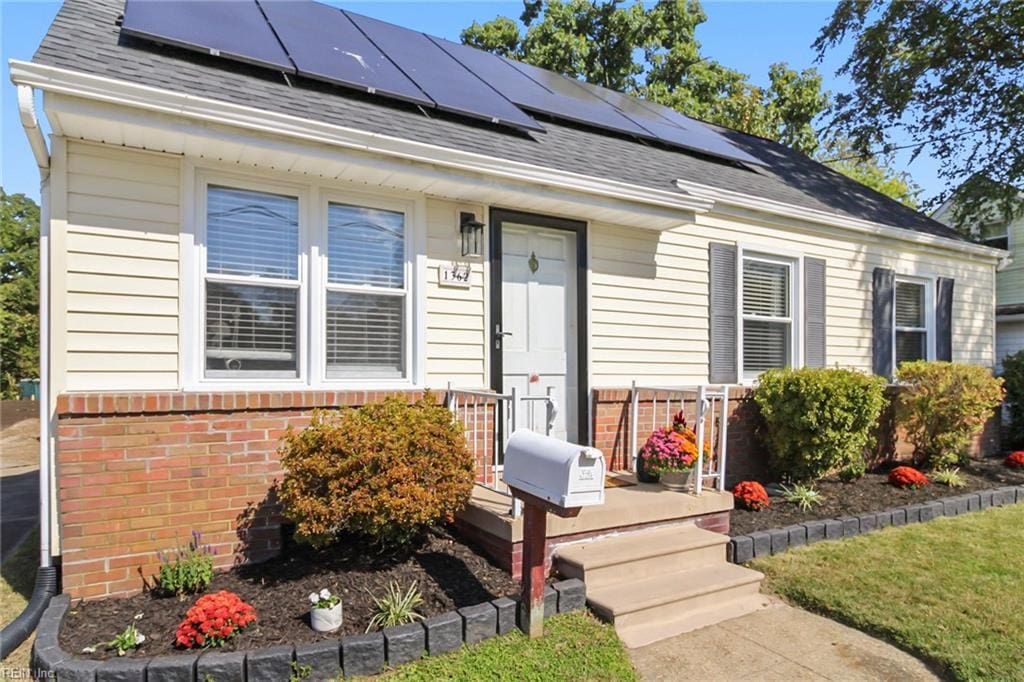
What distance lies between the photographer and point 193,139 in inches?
149

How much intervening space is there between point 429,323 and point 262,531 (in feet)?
6.30

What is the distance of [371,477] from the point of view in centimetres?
367

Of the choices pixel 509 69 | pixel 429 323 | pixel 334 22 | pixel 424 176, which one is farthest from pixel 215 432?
pixel 509 69

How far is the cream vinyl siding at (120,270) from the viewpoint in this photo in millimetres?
3783

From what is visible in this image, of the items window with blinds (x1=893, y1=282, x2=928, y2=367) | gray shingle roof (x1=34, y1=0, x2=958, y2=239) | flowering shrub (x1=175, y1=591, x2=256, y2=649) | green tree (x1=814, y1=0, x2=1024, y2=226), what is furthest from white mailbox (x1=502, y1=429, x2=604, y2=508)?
green tree (x1=814, y1=0, x2=1024, y2=226)

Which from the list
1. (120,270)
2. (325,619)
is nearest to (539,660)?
(325,619)

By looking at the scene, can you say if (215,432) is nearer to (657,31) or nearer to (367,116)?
(367,116)

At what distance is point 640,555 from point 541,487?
1343 millimetres

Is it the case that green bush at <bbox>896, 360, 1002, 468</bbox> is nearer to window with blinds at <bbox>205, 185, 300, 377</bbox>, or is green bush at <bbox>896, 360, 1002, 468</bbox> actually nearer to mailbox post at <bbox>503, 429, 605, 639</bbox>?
mailbox post at <bbox>503, 429, 605, 639</bbox>

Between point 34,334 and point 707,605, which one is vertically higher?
point 34,334


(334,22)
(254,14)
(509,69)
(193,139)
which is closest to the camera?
(193,139)

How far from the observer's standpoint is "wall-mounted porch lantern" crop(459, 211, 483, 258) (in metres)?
5.16

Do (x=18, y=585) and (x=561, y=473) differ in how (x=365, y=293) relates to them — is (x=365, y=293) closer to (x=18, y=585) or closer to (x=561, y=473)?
(x=561, y=473)

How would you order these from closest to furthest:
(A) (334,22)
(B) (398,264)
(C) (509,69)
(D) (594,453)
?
(D) (594,453)
(B) (398,264)
(A) (334,22)
(C) (509,69)
